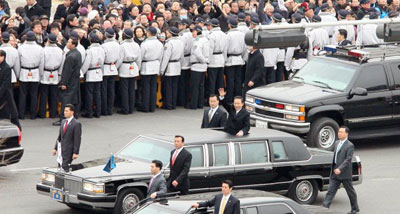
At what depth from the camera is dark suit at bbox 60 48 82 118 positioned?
23766mm

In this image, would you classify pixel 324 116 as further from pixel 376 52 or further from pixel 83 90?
pixel 83 90

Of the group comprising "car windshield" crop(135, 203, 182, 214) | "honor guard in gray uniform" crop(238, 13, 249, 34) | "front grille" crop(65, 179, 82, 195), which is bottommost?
"front grille" crop(65, 179, 82, 195)

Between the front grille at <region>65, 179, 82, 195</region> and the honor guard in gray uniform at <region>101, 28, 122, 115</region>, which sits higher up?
the honor guard in gray uniform at <region>101, 28, 122, 115</region>

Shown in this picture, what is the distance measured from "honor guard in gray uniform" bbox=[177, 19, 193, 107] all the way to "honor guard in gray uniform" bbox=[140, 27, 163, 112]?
87cm

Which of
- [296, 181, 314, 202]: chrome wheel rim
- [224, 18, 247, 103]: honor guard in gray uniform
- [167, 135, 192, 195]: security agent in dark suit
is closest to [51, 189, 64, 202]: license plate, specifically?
[167, 135, 192, 195]: security agent in dark suit

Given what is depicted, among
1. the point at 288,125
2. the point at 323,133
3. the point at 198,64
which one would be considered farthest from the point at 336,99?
the point at 198,64

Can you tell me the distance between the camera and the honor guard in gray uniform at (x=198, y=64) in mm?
26734

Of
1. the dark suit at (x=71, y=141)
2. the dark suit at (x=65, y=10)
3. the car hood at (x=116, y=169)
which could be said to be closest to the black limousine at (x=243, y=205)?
the car hood at (x=116, y=169)

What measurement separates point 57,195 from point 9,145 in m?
2.64

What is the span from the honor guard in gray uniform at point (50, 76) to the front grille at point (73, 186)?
26.7 feet

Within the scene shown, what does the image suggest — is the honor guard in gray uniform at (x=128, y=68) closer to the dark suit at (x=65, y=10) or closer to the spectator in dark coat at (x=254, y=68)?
the spectator in dark coat at (x=254, y=68)

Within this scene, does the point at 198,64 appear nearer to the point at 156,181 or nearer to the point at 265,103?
the point at 265,103

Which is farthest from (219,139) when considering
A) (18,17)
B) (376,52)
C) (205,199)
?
(18,17)

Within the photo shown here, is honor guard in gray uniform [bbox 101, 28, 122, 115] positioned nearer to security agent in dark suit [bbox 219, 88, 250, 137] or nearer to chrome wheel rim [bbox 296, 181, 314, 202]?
security agent in dark suit [bbox 219, 88, 250, 137]
